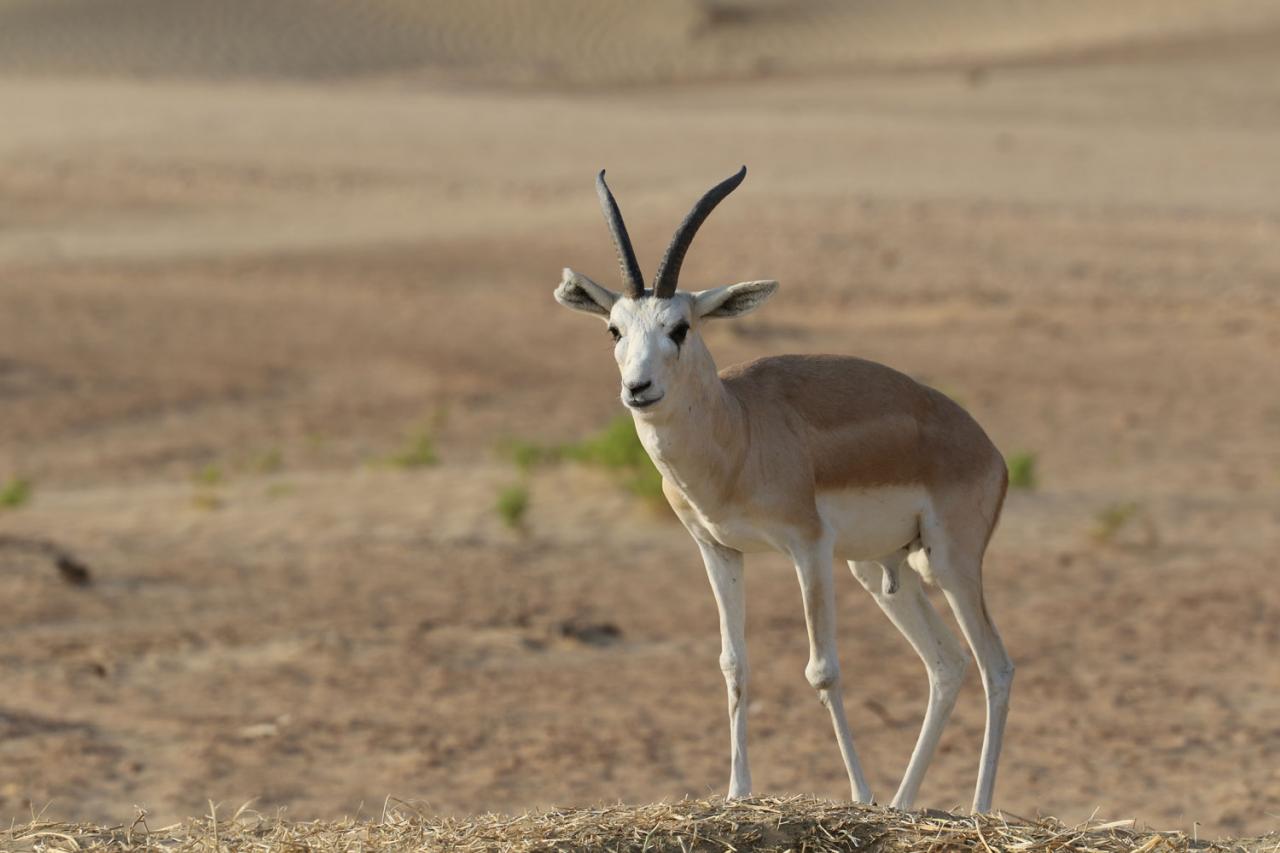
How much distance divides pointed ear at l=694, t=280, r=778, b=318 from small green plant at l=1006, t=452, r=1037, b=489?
7.81 m

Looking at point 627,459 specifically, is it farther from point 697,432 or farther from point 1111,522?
point 697,432

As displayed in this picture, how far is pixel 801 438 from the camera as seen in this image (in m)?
5.77

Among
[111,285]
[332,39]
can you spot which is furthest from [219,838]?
[332,39]

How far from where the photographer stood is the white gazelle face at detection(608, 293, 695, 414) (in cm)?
508

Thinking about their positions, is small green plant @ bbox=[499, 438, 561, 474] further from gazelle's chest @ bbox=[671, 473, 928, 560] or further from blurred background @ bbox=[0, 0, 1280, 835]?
gazelle's chest @ bbox=[671, 473, 928, 560]

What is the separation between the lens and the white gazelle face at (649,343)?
5078 mm

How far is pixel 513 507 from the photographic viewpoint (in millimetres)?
12328

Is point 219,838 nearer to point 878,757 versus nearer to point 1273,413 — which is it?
point 878,757

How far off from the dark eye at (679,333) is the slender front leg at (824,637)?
2.64 ft

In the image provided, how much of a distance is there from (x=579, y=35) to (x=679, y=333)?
220ft

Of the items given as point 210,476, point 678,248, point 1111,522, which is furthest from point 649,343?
point 210,476

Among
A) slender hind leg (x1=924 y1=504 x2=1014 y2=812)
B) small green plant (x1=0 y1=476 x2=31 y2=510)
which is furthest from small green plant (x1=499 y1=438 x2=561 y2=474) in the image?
slender hind leg (x1=924 y1=504 x2=1014 y2=812)

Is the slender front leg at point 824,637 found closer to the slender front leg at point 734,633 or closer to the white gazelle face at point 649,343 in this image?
the slender front leg at point 734,633

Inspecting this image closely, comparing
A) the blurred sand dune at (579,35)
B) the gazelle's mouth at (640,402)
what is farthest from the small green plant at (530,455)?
the blurred sand dune at (579,35)
